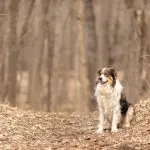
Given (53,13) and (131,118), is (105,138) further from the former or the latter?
(53,13)

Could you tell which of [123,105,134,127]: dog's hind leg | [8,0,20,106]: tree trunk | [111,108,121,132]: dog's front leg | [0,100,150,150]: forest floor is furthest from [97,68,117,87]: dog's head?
[8,0,20,106]: tree trunk

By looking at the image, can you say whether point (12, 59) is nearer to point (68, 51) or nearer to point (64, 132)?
point (68, 51)

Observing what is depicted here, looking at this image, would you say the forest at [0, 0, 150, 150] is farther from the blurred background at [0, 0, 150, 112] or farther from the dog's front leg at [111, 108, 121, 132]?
the dog's front leg at [111, 108, 121, 132]

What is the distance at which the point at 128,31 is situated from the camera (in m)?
15.0

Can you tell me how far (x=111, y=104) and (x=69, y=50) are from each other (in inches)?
138

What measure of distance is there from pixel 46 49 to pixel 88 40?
1.09m

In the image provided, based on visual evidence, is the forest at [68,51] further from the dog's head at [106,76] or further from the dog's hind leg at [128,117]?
the dog's head at [106,76]

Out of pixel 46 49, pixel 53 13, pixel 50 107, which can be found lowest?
pixel 50 107

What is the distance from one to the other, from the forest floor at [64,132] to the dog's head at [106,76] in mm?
988

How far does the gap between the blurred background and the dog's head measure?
3292 millimetres

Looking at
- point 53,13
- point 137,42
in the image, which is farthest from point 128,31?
point 53,13

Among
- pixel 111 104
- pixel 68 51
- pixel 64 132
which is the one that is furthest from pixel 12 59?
pixel 111 104

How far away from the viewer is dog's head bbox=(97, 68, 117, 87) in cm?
1132

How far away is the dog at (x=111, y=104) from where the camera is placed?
1154cm
